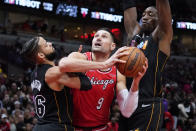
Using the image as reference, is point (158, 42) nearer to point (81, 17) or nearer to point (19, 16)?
point (81, 17)

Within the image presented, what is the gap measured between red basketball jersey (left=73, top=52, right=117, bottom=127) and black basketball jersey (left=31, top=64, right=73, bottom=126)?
0.21 m

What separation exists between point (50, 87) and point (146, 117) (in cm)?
123

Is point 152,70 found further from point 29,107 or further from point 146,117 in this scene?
point 29,107

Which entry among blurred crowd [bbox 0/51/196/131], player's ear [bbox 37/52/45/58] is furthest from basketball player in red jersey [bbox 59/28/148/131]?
blurred crowd [bbox 0/51/196/131]

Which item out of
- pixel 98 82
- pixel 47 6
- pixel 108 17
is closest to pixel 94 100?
pixel 98 82

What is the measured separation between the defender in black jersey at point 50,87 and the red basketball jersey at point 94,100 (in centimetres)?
17

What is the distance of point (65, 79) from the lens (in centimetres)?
366

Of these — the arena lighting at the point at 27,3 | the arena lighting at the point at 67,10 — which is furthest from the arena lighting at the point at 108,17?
the arena lighting at the point at 27,3

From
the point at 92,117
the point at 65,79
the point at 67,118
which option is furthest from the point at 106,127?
the point at 65,79

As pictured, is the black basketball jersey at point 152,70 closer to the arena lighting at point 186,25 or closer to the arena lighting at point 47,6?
the arena lighting at point 47,6

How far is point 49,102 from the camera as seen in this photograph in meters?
3.83

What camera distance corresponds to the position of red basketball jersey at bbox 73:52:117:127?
13.4 ft

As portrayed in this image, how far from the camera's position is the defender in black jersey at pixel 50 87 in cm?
371

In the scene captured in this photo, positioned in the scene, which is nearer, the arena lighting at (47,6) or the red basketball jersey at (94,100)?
the red basketball jersey at (94,100)
